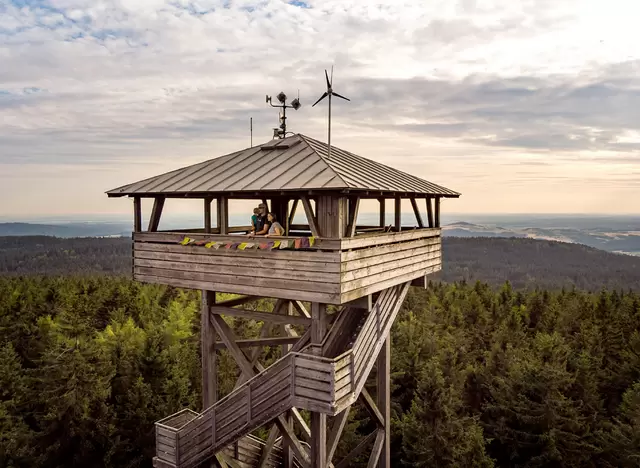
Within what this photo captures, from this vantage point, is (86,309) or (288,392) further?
(86,309)

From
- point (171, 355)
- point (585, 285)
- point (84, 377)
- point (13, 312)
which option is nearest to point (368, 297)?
point (84, 377)

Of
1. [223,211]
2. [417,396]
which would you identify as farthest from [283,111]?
[417,396]

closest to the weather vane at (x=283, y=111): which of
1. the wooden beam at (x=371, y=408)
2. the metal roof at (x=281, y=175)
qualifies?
the metal roof at (x=281, y=175)

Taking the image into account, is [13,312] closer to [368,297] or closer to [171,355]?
[171,355]

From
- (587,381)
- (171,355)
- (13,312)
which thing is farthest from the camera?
(13,312)

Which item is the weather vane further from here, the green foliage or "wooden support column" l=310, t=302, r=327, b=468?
the green foliage

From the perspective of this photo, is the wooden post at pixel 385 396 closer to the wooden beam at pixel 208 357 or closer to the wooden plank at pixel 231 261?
the wooden beam at pixel 208 357

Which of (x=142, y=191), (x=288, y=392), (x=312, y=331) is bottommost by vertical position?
(x=288, y=392)
